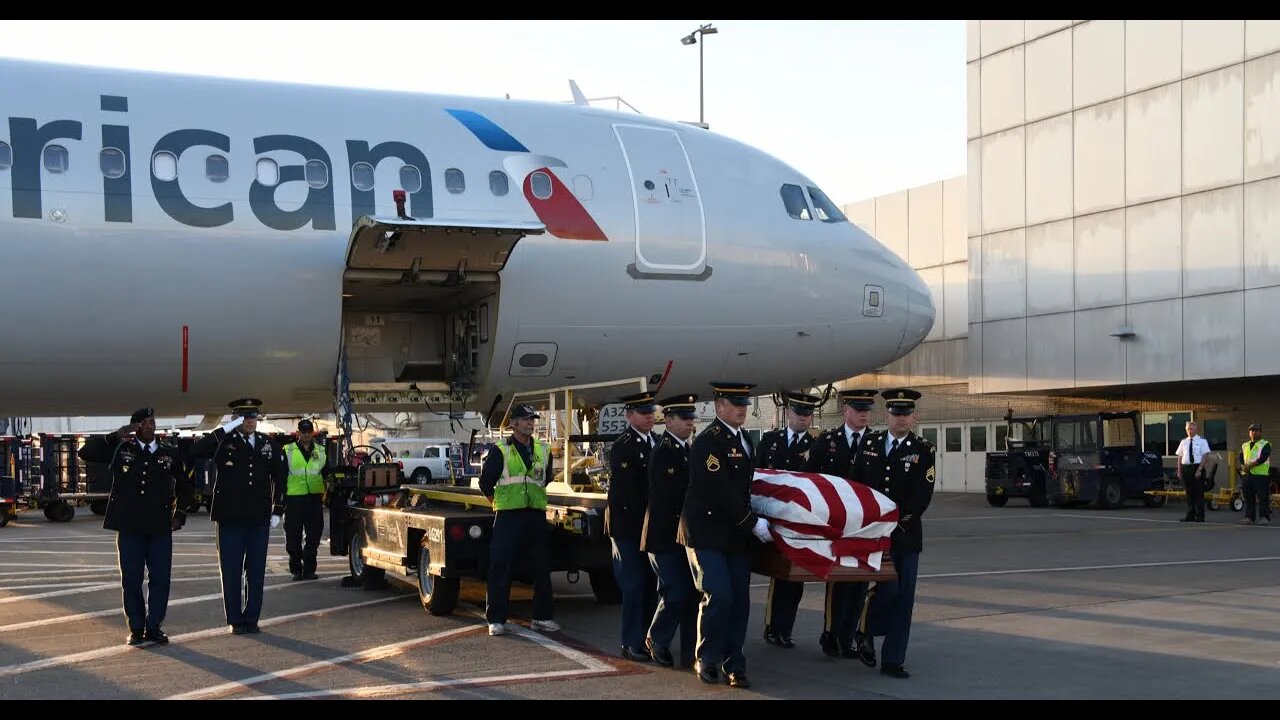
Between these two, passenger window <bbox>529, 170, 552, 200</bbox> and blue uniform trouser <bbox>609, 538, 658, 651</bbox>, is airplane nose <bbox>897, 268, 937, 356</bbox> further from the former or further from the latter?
blue uniform trouser <bbox>609, 538, 658, 651</bbox>

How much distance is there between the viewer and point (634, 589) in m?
8.88

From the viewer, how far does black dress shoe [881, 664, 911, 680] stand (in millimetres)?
7973

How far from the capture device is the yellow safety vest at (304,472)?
590 inches

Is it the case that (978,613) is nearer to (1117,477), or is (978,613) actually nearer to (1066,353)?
(1117,477)

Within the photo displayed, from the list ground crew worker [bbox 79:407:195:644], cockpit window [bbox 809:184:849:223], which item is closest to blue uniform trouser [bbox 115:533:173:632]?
ground crew worker [bbox 79:407:195:644]

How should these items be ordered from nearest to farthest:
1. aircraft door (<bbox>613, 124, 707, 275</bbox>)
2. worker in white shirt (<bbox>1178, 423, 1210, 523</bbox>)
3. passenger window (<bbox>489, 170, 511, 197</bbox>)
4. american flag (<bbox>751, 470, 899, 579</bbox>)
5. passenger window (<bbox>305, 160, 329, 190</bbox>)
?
american flag (<bbox>751, 470, 899, 579</bbox>), passenger window (<bbox>305, 160, 329, 190</bbox>), passenger window (<bbox>489, 170, 511, 197</bbox>), aircraft door (<bbox>613, 124, 707, 275</bbox>), worker in white shirt (<bbox>1178, 423, 1210, 523</bbox>)

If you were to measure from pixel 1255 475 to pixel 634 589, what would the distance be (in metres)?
15.4

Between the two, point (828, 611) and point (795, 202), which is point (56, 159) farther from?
point (828, 611)

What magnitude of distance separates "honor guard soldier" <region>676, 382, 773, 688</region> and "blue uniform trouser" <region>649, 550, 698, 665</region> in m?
0.27

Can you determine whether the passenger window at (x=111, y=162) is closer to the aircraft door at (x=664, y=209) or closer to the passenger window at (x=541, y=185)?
the passenger window at (x=541, y=185)

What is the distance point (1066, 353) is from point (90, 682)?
1019 inches

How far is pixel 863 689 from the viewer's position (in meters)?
7.67
